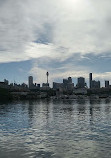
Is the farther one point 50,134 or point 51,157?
point 50,134

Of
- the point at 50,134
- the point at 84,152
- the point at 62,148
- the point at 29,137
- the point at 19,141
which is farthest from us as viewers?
the point at 50,134

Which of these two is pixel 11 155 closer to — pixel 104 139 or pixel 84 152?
pixel 84 152

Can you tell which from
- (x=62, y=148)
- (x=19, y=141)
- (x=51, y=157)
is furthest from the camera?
(x=19, y=141)

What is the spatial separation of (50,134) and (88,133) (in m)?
6.46

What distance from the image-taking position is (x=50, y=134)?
44781 mm

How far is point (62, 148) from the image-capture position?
34.3 metres

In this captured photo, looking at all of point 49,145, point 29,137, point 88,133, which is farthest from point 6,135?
point 88,133

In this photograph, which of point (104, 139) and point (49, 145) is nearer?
point (49, 145)

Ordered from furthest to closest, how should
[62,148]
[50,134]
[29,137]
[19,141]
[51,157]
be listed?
[50,134], [29,137], [19,141], [62,148], [51,157]

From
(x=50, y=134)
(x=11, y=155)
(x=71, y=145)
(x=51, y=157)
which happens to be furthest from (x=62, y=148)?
(x=50, y=134)

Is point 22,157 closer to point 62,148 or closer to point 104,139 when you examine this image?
point 62,148

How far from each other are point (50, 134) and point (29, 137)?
14.0 feet

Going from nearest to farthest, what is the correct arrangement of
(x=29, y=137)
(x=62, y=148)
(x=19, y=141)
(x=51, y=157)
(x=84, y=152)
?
(x=51, y=157) → (x=84, y=152) → (x=62, y=148) → (x=19, y=141) → (x=29, y=137)

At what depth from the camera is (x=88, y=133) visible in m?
45.5
